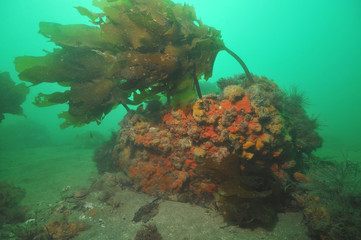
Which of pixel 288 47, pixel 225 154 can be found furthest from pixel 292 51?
pixel 225 154

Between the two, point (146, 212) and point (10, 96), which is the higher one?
point (10, 96)

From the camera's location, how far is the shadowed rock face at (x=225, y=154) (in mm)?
2500

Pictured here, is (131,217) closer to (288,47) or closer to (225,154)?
(225,154)

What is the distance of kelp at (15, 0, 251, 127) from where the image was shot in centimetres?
292

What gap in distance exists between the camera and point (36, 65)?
3746 millimetres

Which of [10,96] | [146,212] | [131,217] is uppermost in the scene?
[10,96]

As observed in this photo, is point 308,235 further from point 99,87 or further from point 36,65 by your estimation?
point 36,65

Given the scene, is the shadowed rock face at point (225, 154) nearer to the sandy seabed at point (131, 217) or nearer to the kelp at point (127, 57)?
the sandy seabed at point (131, 217)

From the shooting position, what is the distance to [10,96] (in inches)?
302

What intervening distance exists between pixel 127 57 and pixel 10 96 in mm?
8705

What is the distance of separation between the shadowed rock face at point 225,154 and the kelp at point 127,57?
2.24 ft

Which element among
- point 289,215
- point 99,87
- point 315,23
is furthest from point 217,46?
point 315,23

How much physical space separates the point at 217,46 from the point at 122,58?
1.95 metres

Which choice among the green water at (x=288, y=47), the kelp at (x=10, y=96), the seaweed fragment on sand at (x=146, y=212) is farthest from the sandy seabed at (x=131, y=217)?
the green water at (x=288, y=47)
